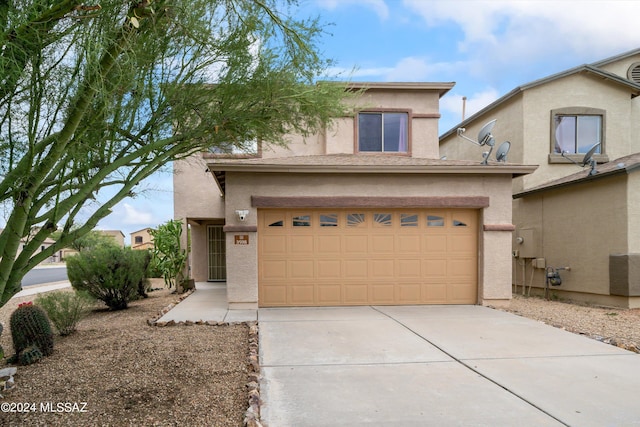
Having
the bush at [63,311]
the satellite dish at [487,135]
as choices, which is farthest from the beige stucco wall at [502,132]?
the bush at [63,311]

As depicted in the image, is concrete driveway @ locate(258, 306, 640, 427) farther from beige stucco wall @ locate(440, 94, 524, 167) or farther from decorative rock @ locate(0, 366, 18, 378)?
beige stucco wall @ locate(440, 94, 524, 167)

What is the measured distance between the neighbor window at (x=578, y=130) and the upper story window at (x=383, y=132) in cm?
541

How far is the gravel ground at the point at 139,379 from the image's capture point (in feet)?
13.5

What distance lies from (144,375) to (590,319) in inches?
359

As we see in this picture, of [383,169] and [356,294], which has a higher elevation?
[383,169]

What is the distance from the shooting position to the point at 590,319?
30.9ft

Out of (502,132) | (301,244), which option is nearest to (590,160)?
(502,132)

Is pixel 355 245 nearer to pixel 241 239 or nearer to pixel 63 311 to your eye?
pixel 241 239

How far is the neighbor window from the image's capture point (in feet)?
48.3

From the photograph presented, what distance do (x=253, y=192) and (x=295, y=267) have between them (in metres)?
2.06

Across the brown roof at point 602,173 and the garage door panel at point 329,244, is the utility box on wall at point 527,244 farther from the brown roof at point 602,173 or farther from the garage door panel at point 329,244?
the garage door panel at point 329,244

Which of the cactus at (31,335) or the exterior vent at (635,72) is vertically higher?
the exterior vent at (635,72)

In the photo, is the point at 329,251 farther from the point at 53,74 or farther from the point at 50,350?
the point at 53,74

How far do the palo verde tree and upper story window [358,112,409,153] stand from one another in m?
4.93
